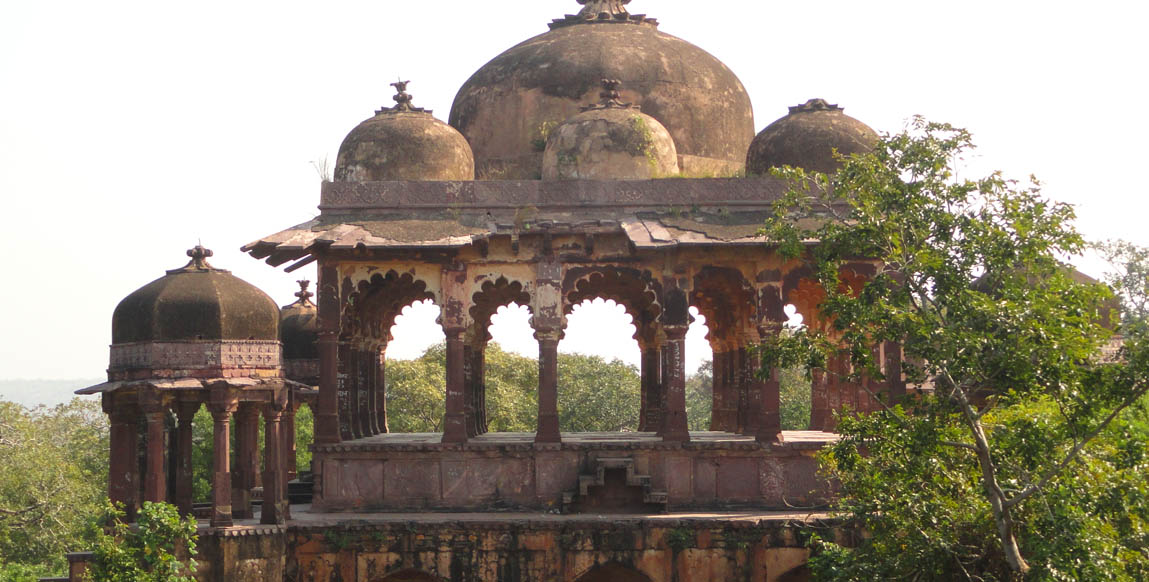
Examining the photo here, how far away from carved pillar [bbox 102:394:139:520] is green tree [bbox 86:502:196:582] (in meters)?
1.13

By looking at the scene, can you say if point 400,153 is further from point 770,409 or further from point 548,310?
point 770,409

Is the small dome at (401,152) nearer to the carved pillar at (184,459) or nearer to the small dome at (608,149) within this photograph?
the small dome at (608,149)

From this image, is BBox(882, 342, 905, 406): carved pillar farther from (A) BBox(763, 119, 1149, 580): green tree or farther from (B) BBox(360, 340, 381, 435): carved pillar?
(B) BBox(360, 340, 381, 435): carved pillar

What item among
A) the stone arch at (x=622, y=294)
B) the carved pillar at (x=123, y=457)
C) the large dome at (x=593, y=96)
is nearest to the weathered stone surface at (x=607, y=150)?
the large dome at (x=593, y=96)

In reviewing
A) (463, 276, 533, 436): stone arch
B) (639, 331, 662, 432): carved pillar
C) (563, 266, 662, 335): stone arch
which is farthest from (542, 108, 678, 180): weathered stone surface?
(639, 331, 662, 432): carved pillar

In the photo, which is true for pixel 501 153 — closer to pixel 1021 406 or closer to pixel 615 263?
pixel 615 263

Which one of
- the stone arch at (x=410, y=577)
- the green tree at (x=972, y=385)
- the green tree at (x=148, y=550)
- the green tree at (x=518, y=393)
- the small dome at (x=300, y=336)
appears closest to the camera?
the green tree at (x=972, y=385)

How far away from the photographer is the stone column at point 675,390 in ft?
58.7

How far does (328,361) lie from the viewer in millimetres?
17766

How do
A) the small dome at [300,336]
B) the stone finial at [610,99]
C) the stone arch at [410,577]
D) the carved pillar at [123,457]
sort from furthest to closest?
the small dome at [300,336], the stone finial at [610,99], the stone arch at [410,577], the carved pillar at [123,457]

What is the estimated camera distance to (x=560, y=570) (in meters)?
16.6

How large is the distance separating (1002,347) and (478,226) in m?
7.94

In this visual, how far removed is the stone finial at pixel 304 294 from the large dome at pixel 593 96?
3.22m

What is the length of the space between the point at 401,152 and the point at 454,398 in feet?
10.3
